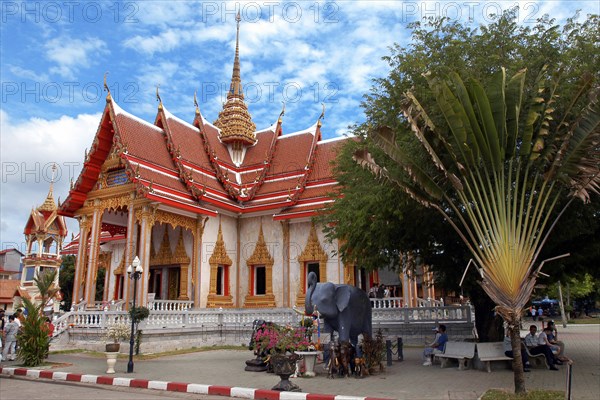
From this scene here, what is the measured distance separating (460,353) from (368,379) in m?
2.59

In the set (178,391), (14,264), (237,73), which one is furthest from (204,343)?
(14,264)

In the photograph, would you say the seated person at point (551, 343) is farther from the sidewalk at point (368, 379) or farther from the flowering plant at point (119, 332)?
the flowering plant at point (119, 332)

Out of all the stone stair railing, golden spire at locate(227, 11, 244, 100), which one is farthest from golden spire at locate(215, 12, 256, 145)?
the stone stair railing

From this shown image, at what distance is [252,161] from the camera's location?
87.9 ft

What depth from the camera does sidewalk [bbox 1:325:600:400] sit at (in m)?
8.48

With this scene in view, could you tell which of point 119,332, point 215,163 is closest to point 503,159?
point 119,332

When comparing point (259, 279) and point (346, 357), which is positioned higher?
point (259, 279)

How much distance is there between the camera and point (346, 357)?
10219 millimetres

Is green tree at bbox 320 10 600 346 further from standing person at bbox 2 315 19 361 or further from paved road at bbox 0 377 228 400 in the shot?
standing person at bbox 2 315 19 361

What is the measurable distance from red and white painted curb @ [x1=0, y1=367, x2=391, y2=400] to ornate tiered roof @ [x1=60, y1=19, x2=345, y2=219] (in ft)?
27.0

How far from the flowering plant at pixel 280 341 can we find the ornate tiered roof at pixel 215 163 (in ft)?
26.1

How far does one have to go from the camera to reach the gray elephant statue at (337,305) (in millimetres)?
10695

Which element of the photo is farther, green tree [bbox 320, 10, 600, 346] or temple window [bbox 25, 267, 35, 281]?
temple window [bbox 25, 267, 35, 281]

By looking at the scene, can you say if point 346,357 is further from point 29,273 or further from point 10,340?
point 29,273
